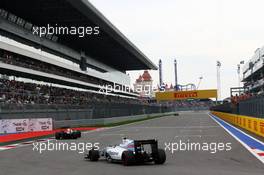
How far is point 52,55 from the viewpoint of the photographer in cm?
5681

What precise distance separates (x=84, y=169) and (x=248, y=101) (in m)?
24.3

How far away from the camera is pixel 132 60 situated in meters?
84.2

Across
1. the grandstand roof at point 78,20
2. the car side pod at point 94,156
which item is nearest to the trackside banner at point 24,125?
the grandstand roof at point 78,20

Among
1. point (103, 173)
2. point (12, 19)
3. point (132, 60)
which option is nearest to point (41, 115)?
point (12, 19)

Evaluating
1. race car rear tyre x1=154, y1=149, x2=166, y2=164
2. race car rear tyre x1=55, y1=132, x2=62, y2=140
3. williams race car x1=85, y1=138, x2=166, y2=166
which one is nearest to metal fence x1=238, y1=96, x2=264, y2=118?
race car rear tyre x1=55, y1=132, x2=62, y2=140

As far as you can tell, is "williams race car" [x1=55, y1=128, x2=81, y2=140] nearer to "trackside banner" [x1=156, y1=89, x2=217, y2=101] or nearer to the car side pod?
the car side pod

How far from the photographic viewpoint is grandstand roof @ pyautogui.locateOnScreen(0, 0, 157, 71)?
41.7m

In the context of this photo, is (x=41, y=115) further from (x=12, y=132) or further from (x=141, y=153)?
(x=141, y=153)

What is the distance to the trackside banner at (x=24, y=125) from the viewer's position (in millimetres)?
26094

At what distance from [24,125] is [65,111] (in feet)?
34.0

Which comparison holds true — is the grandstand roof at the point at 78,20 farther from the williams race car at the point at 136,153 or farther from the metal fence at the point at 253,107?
the williams race car at the point at 136,153

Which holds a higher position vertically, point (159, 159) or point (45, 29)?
point (45, 29)

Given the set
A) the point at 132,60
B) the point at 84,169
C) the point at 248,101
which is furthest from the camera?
the point at 132,60

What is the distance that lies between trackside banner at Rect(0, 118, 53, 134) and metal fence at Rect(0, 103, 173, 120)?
1.43m
